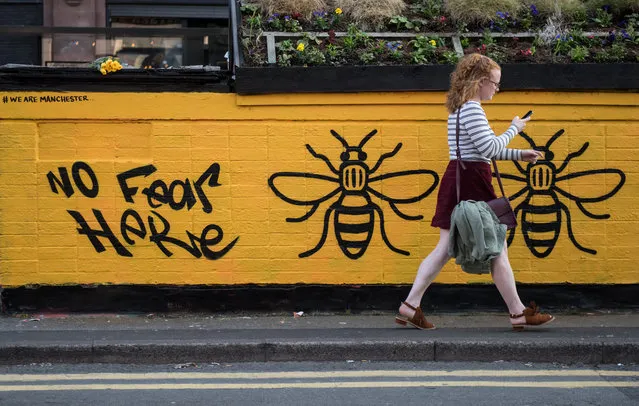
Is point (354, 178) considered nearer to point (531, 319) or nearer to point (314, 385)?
point (531, 319)

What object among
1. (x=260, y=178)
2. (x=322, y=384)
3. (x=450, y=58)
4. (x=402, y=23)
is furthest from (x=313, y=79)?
(x=322, y=384)

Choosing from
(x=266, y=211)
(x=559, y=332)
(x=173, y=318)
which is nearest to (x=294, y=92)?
(x=266, y=211)

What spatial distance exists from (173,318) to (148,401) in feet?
7.24

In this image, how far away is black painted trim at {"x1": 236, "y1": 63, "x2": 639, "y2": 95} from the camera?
7277 mm

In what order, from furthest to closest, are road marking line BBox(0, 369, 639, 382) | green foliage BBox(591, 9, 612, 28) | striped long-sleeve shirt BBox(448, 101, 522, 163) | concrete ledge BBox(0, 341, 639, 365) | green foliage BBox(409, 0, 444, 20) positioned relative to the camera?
1. green foliage BBox(409, 0, 444, 20)
2. green foliage BBox(591, 9, 612, 28)
3. striped long-sleeve shirt BBox(448, 101, 522, 163)
4. concrete ledge BBox(0, 341, 639, 365)
5. road marking line BBox(0, 369, 639, 382)

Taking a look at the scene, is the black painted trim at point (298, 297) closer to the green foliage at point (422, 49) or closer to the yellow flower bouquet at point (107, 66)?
the yellow flower bouquet at point (107, 66)

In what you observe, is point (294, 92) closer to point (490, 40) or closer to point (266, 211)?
point (266, 211)

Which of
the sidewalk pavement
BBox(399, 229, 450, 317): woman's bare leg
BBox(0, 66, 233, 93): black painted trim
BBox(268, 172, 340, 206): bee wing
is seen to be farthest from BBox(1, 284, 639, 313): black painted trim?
BBox(0, 66, 233, 93): black painted trim

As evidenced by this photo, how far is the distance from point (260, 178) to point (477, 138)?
6.24 feet

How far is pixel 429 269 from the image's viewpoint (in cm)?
655

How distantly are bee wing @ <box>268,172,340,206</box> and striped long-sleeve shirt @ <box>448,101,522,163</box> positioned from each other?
128 cm

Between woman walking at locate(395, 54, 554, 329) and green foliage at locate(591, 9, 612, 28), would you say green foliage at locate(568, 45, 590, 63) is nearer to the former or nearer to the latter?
green foliage at locate(591, 9, 612, 28)

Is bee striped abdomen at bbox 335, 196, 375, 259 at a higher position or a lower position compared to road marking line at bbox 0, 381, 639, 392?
higher

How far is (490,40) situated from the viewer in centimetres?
788
